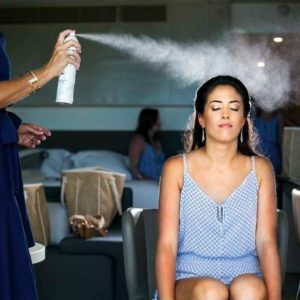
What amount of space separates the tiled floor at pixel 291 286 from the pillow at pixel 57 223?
1.37 meters

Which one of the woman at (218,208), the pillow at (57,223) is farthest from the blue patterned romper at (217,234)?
the pillow at (57,223)

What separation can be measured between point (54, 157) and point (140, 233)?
382 centimetres

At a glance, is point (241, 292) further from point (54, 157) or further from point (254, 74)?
point (54, 157)

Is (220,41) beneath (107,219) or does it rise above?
above

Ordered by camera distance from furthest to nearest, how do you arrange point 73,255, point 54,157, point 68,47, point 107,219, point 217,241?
point 54,157
point 107,219
point 73,255
point 217,241
point 68,47

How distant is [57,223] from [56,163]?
7.50 ft

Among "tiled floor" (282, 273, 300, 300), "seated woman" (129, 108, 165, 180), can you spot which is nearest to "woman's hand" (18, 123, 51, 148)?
"tiled floor" (282, 273, 300, 300)

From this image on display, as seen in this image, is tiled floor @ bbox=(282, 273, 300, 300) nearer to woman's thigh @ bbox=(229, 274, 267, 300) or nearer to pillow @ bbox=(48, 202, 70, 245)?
pillow @ bbox=(48, 202, 70, 245)

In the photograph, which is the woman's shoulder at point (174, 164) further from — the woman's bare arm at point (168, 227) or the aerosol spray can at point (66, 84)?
the aerosol spray can at point (66, 84)

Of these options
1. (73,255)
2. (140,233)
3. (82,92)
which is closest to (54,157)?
(82,92)

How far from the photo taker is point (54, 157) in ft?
20.9

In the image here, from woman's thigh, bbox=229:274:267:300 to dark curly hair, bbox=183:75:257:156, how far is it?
1.63 ft

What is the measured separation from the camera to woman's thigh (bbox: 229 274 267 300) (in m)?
2.26

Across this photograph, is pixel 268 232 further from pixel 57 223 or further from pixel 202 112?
pixel 57 223
